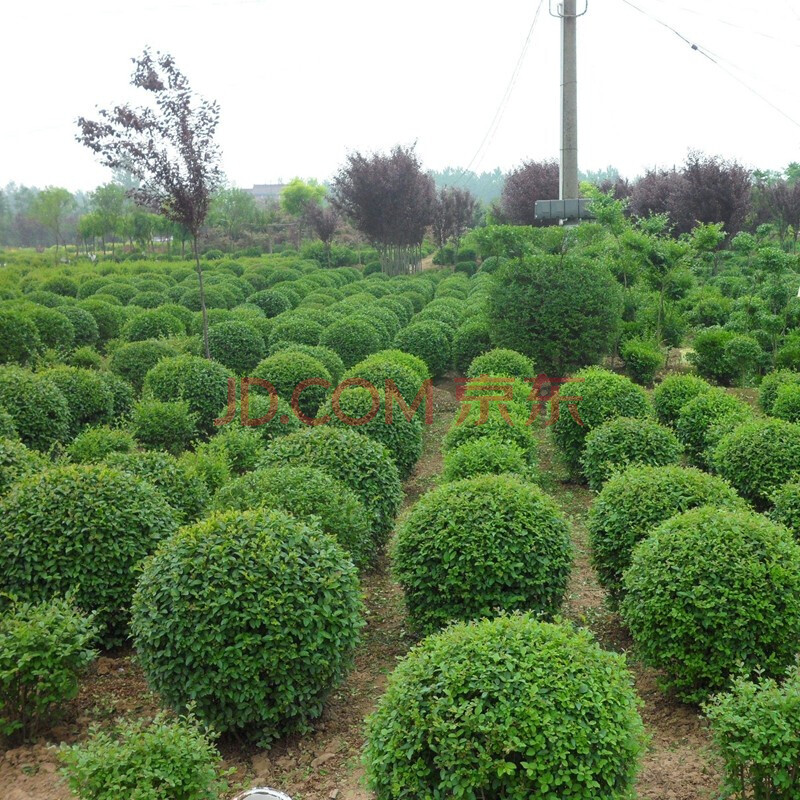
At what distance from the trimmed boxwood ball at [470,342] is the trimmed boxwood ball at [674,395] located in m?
4.62

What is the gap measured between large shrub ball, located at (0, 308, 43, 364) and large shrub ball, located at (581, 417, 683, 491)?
10.0 meters

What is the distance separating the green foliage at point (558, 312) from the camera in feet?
45.9

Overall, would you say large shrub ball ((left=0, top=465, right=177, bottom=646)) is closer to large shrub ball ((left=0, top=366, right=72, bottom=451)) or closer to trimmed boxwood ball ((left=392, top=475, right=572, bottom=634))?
trimmed boxwood ball ((left=392, top=475, right=572, bottom=634))

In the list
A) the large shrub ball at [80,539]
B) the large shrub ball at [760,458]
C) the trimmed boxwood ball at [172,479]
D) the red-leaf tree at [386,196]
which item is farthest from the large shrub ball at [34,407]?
the red-leaf tree at [386,196]

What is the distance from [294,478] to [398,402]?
10.7ft

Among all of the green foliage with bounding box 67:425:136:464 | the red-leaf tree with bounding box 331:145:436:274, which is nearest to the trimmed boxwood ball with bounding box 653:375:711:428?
the green foliage with bounding box 67:425:136:464

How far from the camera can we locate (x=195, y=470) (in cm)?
704

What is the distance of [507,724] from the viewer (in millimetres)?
3328

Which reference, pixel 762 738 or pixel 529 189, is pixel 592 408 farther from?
pixel 529 189

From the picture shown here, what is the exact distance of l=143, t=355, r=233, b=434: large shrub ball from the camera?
33.9 feet

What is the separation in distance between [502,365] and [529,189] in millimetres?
26866

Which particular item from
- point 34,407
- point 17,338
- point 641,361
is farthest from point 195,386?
point 641,361

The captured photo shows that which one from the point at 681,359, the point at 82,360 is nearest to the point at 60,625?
the point at 82,360

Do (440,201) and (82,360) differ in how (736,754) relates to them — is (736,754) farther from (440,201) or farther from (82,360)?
(440,201)
